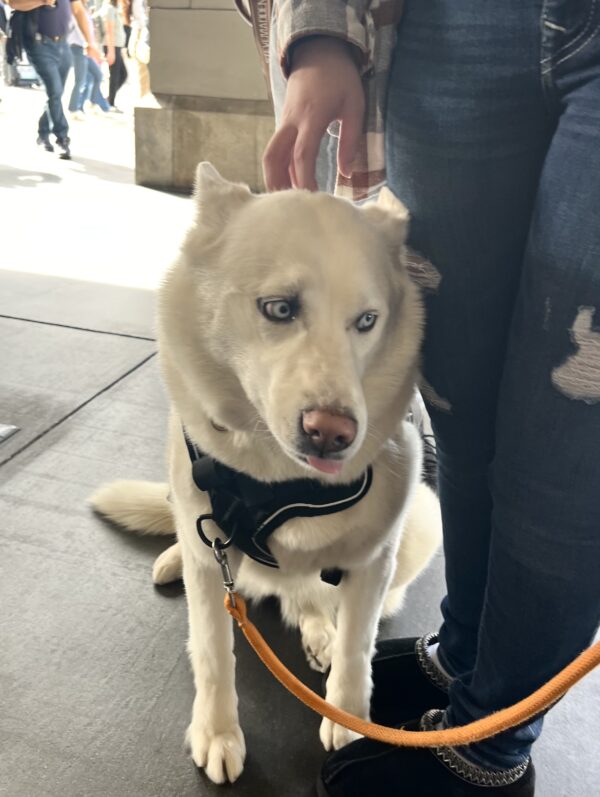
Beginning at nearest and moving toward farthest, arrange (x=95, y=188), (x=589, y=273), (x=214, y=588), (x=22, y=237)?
(x=589, y=273)
(x=214, y=588)
(x=22, y=237)
(x=95, y=188)

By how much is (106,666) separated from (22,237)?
3.37 m

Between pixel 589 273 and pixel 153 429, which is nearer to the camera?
pixel 589 273

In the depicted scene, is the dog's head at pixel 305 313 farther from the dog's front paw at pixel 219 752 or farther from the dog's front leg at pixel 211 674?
the dog's front paw at pixel 219 752

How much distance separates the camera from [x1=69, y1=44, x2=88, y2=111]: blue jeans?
8.22 m

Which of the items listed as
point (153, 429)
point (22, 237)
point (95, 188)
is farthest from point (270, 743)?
point (95, 188)

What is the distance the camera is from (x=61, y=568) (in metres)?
1.46

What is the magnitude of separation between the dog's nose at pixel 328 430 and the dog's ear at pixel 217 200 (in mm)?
376

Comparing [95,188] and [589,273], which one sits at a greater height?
[589,273]

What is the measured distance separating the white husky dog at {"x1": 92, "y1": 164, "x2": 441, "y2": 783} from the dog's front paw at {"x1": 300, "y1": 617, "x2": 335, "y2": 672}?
13 cm

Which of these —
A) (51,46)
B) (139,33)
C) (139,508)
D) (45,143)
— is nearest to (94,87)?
(139,33)

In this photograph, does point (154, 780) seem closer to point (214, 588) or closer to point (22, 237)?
point (214, 588)

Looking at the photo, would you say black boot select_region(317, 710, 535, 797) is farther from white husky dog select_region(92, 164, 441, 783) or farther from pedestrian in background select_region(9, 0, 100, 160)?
pedestrian in background select_region(9, 0, 100, 160)

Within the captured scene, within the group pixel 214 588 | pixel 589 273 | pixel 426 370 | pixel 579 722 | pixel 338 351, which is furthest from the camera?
pixel 579 722

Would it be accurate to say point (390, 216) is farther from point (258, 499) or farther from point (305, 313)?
point (258, 499)
